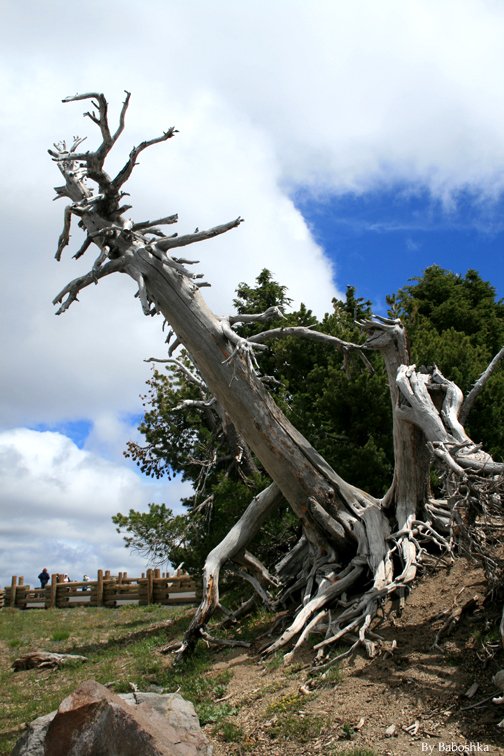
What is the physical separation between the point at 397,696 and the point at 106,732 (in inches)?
106

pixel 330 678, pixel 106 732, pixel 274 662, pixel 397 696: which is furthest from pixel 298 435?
pixel 106 732

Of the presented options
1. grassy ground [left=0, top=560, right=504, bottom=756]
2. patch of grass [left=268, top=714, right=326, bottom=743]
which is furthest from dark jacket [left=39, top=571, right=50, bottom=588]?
patch of grass [left=268, top=714, right=326, bottom=743]

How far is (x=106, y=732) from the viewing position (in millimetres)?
5762

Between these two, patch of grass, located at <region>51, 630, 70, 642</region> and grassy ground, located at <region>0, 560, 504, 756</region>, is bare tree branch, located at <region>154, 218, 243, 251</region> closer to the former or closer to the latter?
grassy ground, located at <region>0, 560, 504, 756</region>

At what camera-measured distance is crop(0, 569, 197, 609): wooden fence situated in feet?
71.0

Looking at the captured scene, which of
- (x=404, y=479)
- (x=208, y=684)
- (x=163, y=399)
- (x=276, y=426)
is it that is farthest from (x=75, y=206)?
(x=163, y=399)

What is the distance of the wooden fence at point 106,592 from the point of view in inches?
852

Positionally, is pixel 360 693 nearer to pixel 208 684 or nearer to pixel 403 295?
pixel 208 684

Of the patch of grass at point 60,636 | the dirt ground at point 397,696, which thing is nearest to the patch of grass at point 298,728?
the dirt ground at point 397,696

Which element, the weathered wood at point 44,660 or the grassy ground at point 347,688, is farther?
the weathered wood at point 44,660

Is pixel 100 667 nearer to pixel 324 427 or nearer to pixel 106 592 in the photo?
pixel 324 427

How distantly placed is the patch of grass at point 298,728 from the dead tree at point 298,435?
2.09 m

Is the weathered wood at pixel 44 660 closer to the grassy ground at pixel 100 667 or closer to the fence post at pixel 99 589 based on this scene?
the grassy ground at pixel 100 667

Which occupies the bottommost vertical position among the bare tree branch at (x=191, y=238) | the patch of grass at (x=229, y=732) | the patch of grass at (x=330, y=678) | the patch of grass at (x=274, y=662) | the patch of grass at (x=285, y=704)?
the patch of grass at (x=229, y=732)
